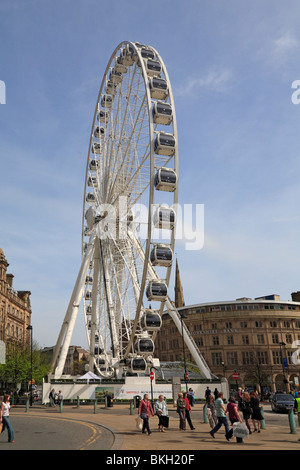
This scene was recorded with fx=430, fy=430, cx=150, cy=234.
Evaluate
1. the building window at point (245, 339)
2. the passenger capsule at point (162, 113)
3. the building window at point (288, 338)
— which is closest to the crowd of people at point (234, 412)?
the passenger capsule at point (162, 113)

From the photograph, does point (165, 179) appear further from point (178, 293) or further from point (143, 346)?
point (178, 293)

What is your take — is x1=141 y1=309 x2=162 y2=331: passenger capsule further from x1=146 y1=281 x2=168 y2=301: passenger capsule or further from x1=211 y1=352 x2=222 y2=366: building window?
x1=211 y1=352 x2=222 y2=366: building window

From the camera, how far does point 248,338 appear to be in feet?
302

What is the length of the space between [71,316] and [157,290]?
1209 cm

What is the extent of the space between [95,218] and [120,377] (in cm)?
1532

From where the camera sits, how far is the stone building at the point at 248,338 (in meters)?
88.9

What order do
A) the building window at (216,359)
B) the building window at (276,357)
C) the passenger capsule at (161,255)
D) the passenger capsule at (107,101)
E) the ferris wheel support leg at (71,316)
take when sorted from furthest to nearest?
the building window at (216,359)
the building window at (276,357)
the passenger capsule at (107,101)
the ferris wheel support leg at (71,316)
the passenger capsule at (161,255)

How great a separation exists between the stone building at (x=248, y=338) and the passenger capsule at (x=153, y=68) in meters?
63.3

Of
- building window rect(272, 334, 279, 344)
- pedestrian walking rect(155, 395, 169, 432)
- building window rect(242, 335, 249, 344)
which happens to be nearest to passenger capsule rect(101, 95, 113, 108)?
pedestrian walking rect(155, 395, 169, 432)

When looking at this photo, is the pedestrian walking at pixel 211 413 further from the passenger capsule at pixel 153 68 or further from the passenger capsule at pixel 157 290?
the passenger capsule at pixel 153 68

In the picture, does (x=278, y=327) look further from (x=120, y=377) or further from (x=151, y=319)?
(x=151, y=319)

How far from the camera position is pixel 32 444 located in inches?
568

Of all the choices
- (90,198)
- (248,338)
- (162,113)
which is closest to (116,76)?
(162,113)
